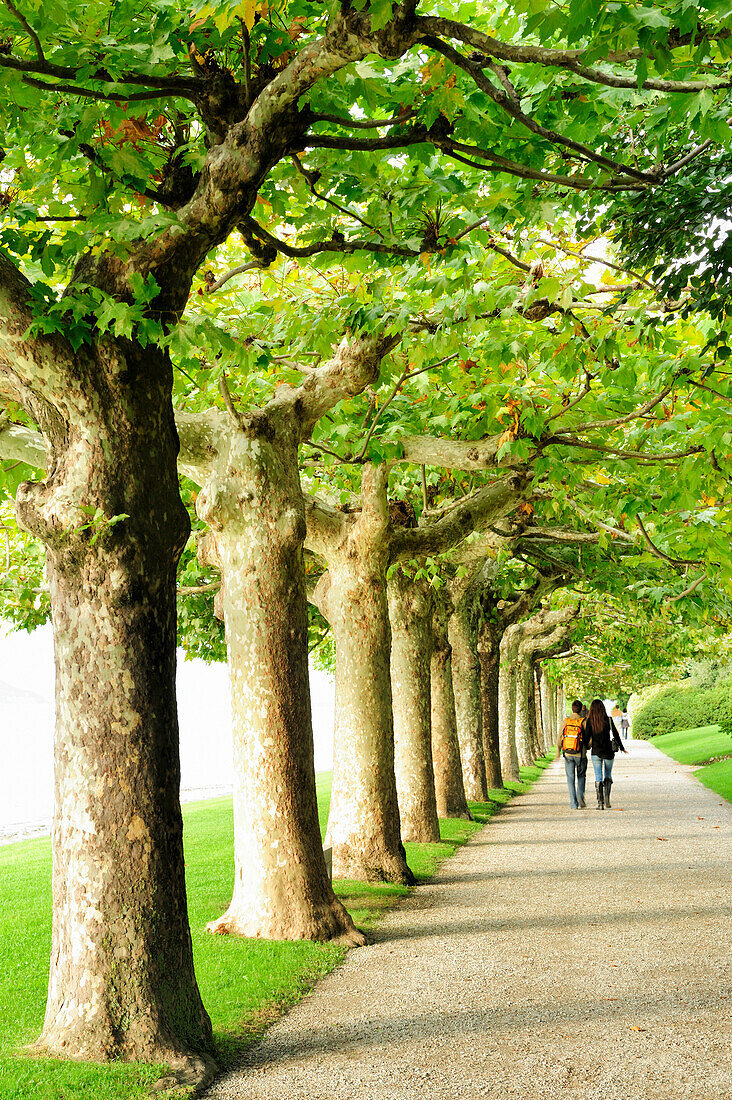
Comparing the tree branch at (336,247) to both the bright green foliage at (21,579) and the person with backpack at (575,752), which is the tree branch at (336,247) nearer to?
the bright green foliage at (21,579)

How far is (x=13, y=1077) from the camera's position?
15.3 feet

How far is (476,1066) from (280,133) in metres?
5.27

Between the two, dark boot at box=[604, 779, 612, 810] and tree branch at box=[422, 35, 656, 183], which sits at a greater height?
tree branch at box=[422, 35, 656, 183]

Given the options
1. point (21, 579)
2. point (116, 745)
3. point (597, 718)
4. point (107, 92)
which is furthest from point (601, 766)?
point (107, 92)

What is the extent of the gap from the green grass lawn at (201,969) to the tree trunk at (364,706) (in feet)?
1.49

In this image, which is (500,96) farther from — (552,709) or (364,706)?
(552,709)

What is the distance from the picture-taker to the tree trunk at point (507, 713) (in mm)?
29078

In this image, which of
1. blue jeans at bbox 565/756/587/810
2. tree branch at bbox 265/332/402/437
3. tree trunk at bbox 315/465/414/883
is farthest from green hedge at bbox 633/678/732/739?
tree branch at bbox 265/332/402/437

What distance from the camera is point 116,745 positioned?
17.1ft

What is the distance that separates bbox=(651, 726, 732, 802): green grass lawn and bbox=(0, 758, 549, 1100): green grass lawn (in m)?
11.4

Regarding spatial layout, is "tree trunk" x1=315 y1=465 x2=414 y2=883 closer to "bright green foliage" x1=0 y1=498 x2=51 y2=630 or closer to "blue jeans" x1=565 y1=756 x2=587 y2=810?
"bright green foliage" x1=0 y1=498 x2=51 y2=630

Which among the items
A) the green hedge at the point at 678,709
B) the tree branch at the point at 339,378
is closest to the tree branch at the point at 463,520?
the tree branch at the point at 339,378

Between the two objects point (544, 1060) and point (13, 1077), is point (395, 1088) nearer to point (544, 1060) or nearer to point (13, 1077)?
point (544, 1060)

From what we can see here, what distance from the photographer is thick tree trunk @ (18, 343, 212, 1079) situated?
5.04 meters
